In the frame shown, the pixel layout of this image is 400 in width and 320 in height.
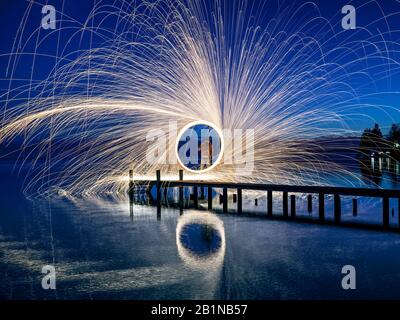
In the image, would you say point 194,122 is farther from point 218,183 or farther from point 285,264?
point 285,264

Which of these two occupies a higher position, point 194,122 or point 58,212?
point 194,122

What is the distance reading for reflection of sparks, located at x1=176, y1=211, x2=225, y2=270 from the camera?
40.4 ft

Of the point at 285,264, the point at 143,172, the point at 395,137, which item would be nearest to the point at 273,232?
the point at 285,264

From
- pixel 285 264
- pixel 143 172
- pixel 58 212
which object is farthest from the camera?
pixel 143 172

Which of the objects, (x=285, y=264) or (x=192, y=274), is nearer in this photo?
(x=192, y=274)

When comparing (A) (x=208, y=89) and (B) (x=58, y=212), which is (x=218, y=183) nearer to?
(A) (x=208, y=89)

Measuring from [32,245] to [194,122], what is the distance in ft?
40.0

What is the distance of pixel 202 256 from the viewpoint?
13336mm

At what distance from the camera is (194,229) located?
18.2 meters

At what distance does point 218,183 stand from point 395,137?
6666cm

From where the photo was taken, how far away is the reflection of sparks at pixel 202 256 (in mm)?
12328
